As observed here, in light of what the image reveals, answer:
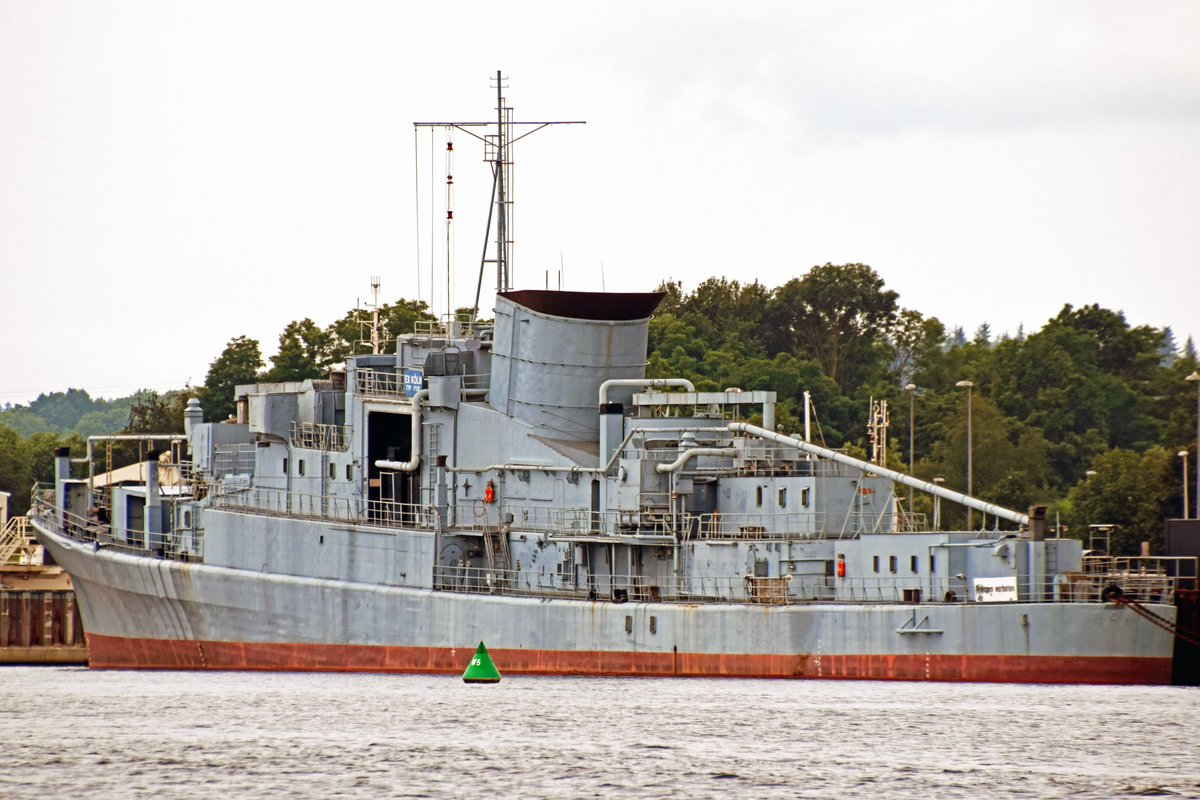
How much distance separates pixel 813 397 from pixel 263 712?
51.7 metres

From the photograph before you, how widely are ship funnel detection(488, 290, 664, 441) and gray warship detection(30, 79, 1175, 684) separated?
53 mm

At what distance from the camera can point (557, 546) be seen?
38.6 meters

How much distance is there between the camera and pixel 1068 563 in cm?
3369

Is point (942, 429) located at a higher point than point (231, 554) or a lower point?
higher

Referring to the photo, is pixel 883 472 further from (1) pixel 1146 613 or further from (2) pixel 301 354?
(2) pixel 301 354

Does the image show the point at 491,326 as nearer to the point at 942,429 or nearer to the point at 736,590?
the point at 736,590

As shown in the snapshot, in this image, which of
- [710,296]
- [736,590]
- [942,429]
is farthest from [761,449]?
[710,296]

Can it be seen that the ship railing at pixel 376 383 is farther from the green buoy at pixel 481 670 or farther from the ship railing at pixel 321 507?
the green buoy at pixel 481 670

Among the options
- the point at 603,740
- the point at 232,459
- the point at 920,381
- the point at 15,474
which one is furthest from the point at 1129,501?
the point at 15,474

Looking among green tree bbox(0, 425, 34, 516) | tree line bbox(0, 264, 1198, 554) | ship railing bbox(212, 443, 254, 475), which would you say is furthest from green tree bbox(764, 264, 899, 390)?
ship railing bbox(212, 443, 254, 475)

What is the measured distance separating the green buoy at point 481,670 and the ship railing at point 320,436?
687cm

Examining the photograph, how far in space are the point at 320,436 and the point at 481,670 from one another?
8.44 metres

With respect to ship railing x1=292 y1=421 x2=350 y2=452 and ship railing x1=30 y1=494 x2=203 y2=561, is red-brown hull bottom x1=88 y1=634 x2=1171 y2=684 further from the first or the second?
ship railing x1=292 y1=421 x2=350 y2=452

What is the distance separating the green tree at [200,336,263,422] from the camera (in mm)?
82375
